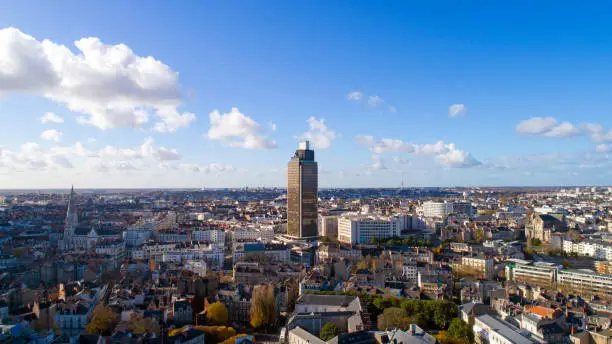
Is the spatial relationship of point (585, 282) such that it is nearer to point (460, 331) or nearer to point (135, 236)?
point (460, 331)

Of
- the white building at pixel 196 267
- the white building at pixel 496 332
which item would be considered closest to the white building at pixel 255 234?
the white building at pixel 196 267

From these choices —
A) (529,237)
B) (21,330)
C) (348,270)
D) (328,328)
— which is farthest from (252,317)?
(529,237)

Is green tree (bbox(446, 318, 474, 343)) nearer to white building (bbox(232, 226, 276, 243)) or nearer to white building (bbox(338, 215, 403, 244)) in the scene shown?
white building (bbox(338, 215, 403, 244))

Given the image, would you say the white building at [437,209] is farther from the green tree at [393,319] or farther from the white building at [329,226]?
the green tree at [393,319]

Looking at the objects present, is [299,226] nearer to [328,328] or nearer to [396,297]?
[396,297]

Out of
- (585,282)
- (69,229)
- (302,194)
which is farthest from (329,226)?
(585,282)
